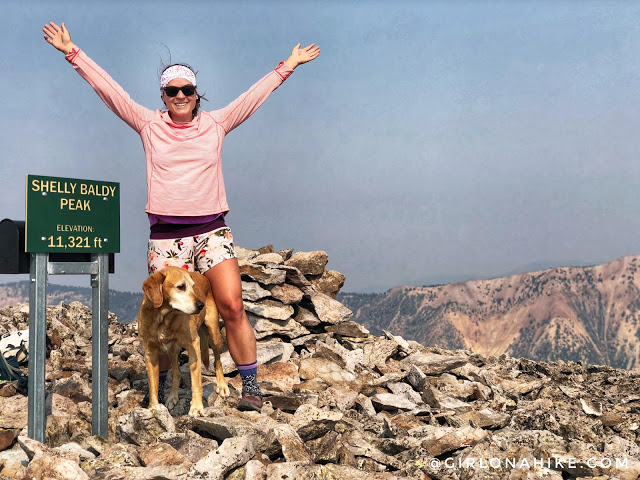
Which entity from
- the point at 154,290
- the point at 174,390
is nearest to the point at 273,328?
the point at 174,390

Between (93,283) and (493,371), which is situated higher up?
(93,283)

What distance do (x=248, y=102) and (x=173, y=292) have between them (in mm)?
2263

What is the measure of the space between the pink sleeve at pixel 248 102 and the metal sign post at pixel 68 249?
1.28 meters

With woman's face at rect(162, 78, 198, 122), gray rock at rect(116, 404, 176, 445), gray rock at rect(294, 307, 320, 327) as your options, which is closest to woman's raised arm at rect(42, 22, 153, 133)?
woman's face at rect(162, 78, 198, 122)

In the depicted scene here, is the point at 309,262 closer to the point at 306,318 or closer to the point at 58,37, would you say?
the point at 306,318

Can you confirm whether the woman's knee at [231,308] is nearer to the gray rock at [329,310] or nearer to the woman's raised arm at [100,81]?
the woman's raised arm at [100,81]

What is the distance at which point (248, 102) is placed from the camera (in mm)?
6758

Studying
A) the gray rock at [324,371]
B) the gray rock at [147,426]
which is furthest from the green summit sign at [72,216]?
the gray rock at [324,371]

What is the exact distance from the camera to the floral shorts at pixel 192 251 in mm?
6398

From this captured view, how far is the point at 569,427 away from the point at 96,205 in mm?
5423

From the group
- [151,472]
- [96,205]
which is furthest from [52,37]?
[151,472]

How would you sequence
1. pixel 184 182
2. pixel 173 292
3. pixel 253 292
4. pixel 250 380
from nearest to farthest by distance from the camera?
pixel 173 292 → pixel 184 182 → pixel 250 380 → pixel 253 292

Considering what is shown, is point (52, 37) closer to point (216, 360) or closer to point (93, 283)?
point (93, 283)

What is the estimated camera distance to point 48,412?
6.50 metres
